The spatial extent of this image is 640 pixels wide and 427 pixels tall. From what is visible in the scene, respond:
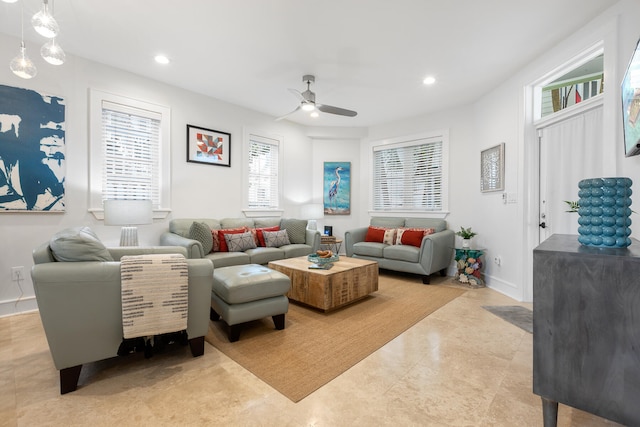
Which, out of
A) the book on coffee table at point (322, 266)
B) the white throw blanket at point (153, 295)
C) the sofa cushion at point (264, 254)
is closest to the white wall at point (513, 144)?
the book on coffee table at point (322, 266)

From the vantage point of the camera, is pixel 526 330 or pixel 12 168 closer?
pixel 526 330

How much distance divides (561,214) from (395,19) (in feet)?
8.52

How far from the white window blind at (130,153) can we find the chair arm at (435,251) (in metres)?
3.70

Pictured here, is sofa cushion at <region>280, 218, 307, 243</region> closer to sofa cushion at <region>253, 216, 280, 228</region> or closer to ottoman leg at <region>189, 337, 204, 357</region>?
sofa cushion at <region>253, 216, 280, 228</region>

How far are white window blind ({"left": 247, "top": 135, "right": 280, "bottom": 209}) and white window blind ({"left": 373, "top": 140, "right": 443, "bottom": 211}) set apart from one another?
6.50ft

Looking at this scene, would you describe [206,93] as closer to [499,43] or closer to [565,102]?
[499,43]

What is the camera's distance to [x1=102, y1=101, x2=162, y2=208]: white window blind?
3412mm

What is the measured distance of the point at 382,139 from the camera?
5559 millimetres

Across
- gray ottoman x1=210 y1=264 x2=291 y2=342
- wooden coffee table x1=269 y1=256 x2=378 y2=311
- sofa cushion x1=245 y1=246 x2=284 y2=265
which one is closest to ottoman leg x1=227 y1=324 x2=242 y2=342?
gray ottoman x1=210 y1=264 x2=291 y2=342

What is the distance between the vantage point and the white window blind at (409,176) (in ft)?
16.4

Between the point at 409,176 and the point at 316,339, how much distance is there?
3838 mm

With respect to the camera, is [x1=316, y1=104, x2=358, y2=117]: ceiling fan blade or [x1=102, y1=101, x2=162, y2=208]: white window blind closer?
[x1=102, y1=101, x2=162, y2=208]: white window blind

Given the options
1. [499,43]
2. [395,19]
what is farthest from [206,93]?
[499,43]

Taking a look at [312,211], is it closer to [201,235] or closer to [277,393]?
[201,235]
